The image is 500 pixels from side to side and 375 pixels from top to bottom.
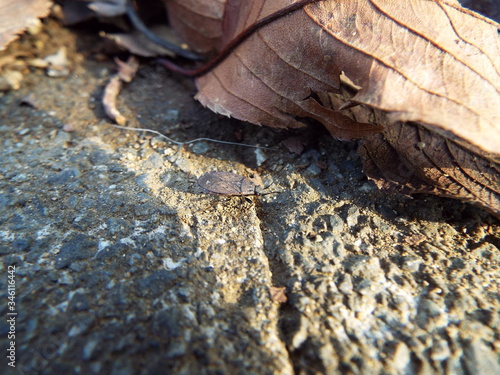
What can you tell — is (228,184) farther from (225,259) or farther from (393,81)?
(393,81)

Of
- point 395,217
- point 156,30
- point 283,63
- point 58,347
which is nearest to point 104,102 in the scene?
point 156,30

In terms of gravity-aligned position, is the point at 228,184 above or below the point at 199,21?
below

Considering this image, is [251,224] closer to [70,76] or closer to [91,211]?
[91,211]

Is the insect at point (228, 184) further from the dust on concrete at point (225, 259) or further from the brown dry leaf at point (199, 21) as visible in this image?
the brown dry leaf at point (199, 21)

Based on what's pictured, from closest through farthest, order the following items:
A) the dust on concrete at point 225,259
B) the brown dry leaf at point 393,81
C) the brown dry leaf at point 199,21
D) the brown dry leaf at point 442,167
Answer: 1. the dust on concrete at point 225,259
2. the brown dry leaf at point 393,81
3. the brown dry leaf at point 442,167
4. the brown dry leaf at point 199,21

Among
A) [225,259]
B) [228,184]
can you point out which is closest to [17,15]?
[228,184]

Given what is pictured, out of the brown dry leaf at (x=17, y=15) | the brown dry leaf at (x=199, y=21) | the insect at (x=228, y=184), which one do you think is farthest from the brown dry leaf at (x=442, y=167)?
the brown dry leaf at (x=17, y=15)

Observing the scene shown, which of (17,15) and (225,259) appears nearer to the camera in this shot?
(225,259)
